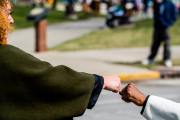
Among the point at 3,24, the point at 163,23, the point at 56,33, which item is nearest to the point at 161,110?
the point at 3,24

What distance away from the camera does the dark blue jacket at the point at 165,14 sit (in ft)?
52.0

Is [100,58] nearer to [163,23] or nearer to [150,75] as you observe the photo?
[163,23]

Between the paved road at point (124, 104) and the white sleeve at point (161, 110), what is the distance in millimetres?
5231

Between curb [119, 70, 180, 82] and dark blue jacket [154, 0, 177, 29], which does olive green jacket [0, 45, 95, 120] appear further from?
dark blue jacket [154, 0, 177, 29]

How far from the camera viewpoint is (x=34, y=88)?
4254 millimetres

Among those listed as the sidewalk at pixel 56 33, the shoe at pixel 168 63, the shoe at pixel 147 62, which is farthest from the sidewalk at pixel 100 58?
the sidewalk at pixel 56 33

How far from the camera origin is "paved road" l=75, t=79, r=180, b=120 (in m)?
10.00

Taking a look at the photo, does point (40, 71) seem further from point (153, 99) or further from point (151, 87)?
point (151, 87)

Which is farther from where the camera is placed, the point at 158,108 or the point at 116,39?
the point at 116,39

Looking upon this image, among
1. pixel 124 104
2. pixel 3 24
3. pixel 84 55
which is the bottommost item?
pixel 84 55

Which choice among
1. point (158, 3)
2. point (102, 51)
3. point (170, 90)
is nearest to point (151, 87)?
point (170, 90)

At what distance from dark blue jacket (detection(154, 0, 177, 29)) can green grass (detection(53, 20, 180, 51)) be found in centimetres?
429

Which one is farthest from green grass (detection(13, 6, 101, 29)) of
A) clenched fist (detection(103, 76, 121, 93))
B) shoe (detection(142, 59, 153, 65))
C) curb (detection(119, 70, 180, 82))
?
clenched fist (detection(103, 76, 121, 93))

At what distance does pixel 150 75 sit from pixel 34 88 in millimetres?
10689
